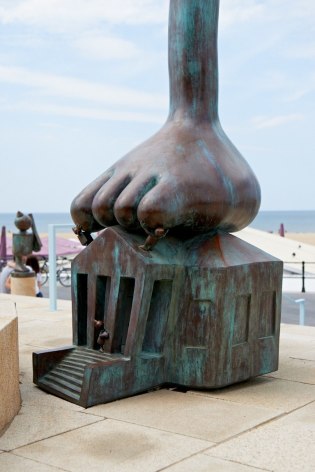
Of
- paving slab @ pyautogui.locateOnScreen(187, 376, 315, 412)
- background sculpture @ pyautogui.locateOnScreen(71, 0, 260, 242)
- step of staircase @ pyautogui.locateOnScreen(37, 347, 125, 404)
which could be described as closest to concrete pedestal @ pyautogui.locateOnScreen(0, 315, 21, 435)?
step of staircase @ pyautogui.locateOnScreen(37, 347, 125, 404)

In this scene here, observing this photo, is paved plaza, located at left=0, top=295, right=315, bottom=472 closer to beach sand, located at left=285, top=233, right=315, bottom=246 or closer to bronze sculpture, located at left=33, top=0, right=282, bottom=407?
bronze sculpture, located at left=33, top=0, right=282, bottom=407

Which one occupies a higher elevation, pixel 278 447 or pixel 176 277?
pixel 176 277

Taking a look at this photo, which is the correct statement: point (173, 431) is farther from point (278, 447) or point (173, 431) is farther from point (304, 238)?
point (304, 238)

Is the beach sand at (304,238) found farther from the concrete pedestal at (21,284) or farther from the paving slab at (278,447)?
the paving slab at (278,447)

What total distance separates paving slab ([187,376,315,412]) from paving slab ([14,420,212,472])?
2.95ft

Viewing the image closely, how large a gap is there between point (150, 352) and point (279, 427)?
1.21 metres

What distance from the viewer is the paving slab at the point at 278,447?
3555 mm

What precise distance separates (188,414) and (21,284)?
8846mm

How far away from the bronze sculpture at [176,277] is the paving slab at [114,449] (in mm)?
593

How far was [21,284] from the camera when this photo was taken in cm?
1289

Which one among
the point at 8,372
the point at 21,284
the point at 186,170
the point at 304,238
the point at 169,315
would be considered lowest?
the point at 304,238

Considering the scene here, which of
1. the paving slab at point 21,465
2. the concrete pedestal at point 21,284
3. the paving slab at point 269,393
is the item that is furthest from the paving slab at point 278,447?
the concrete pedestal at point 21,284

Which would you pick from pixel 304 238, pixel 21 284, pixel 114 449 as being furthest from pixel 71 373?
pixel 304 238

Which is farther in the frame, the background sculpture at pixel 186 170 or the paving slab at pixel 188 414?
the background sculpture at pixel 186 170
